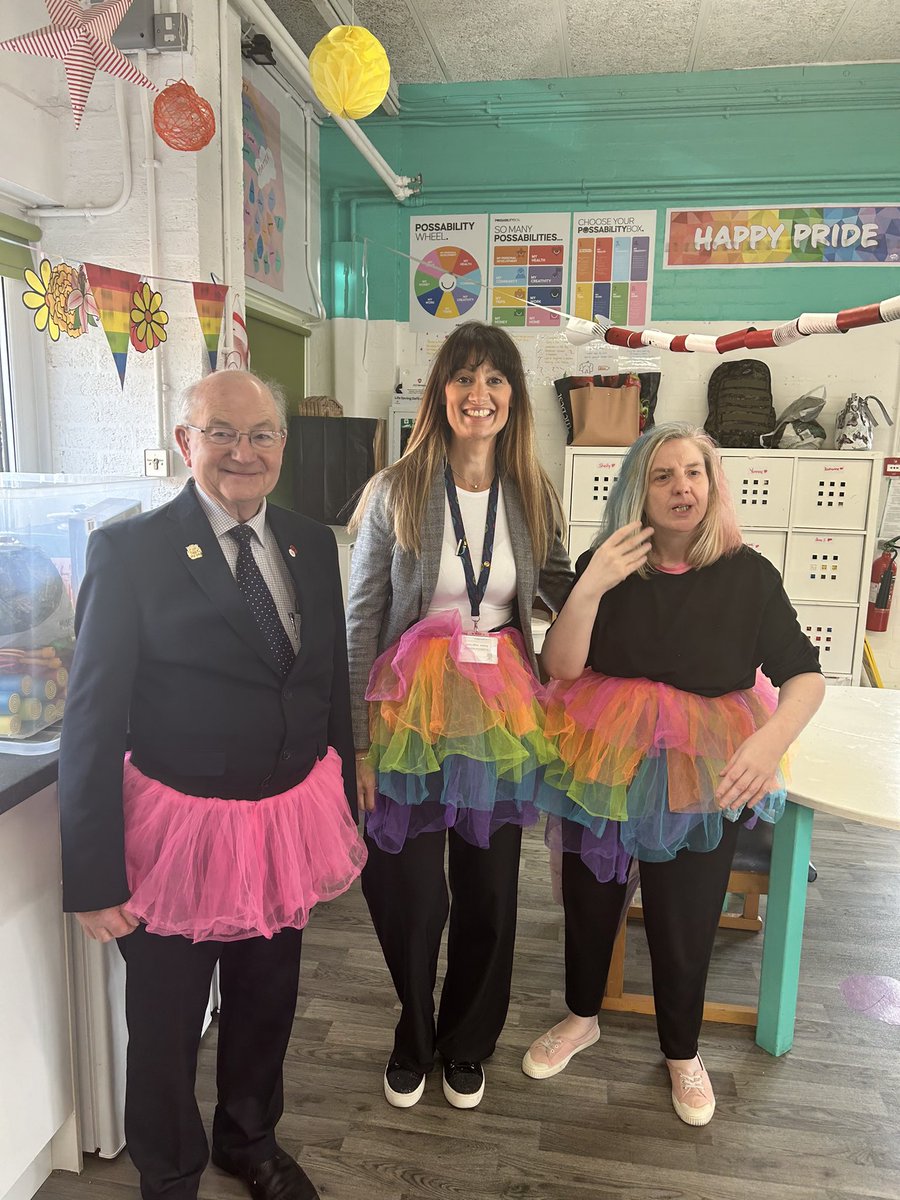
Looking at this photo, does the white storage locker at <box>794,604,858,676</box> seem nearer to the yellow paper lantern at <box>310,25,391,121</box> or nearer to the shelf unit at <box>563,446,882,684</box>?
the shelf unit at <box>563,446,882,684</box>

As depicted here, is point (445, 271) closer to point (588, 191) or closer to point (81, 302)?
point (588, 191)

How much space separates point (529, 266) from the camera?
4.70 m

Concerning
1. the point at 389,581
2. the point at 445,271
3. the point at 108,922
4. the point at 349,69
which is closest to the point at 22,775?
the point at 108,922

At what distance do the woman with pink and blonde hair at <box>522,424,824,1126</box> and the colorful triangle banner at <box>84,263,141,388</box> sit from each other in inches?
52.4

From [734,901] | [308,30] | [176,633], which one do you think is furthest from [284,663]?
[308,30]

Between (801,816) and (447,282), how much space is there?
12.4 ft

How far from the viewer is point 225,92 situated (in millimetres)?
2705

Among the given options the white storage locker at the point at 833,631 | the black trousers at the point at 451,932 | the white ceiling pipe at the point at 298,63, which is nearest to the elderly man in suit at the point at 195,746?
the black trousers at the point at 451,932

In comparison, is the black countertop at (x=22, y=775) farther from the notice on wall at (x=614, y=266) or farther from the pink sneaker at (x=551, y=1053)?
the notice on wall at (x=614, y=266)

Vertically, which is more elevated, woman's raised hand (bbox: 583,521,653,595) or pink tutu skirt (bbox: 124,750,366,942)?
woman's raised hand (bbox: 583,521,653,595)

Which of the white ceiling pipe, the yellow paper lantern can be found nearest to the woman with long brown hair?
the yellow paper lantern

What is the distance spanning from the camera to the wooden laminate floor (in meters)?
1.72

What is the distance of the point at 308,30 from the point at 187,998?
13.9 feet

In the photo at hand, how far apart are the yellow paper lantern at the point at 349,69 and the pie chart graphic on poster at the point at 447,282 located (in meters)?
2.09
